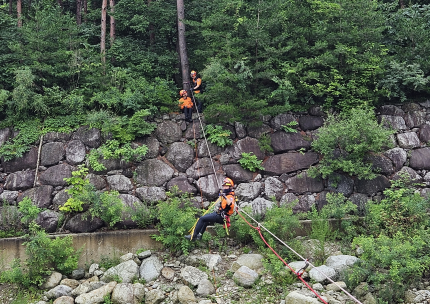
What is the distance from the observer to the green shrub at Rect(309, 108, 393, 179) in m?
10.7

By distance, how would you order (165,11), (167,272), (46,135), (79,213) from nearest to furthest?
1. (167,272)
2. (79,213)
3. (46,135)
4. (165,11)

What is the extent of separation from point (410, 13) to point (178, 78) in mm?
9150

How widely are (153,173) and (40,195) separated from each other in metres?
3.13

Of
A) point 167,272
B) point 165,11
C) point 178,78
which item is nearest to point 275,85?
point 178,78

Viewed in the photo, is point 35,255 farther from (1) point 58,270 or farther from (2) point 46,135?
(2) point 46,135

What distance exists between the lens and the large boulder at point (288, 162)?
1170 centimetres

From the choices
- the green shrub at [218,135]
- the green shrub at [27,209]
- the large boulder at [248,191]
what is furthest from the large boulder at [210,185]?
the green shrub at [27,209]

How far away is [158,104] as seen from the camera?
1297 centimetres

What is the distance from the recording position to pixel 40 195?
10.8 m

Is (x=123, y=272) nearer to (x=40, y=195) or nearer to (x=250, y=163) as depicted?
(x=40, y=195)

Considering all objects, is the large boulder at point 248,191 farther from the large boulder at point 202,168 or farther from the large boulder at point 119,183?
the large boulder at point 119,183

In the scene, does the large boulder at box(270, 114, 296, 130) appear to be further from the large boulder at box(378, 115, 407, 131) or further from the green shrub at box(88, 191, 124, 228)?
the green shrub at box(88, 191, 124, 228)

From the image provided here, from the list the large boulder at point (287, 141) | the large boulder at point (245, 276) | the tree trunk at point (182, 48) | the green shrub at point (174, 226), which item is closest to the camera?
the large boulder at point (245, 276)

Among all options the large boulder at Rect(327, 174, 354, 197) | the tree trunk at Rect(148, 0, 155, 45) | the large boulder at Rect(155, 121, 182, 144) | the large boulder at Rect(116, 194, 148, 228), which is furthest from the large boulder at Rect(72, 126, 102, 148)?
the large boulder at Rect(327, 174, 354, 197)
